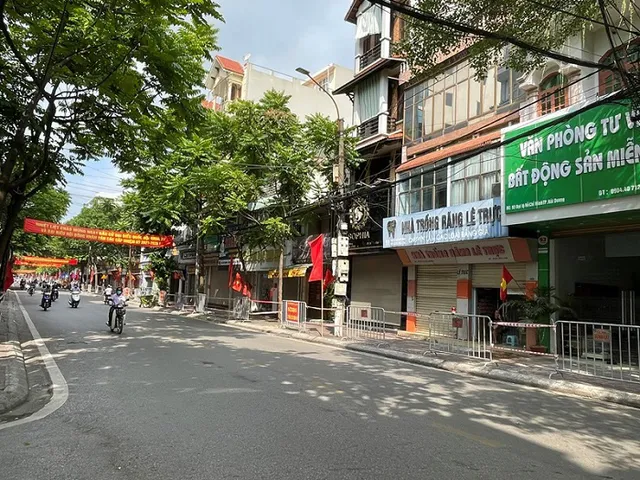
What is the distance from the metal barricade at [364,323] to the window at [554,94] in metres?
7.65

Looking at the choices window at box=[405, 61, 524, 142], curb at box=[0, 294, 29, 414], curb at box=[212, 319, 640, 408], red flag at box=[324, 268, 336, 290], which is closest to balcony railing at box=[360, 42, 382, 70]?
window at box=[405, 61, 524, 142]

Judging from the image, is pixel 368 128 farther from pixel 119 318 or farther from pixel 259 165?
pixel 119 318

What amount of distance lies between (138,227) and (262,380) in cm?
2621

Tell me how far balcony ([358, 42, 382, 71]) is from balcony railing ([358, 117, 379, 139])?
2.70 m

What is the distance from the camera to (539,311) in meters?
12.8

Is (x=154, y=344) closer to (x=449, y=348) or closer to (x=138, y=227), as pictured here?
(x=449, y=348)

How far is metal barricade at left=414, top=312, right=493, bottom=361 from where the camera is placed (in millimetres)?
11781

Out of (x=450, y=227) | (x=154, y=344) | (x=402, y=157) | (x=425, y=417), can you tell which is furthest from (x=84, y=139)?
(x=402, y=157)

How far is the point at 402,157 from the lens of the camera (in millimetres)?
19312

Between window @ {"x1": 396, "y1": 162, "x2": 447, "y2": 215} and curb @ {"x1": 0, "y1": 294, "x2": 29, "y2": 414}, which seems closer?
curb @ {"x1": 0, "y1": 294, "x2": 29, "y2": 414}

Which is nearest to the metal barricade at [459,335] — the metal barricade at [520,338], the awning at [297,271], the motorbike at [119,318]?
the metal barricade at [520,338]

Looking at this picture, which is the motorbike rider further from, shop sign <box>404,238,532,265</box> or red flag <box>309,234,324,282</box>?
shop sign <box>404,238,532,265</box>

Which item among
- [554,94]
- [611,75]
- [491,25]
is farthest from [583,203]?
[491,25]

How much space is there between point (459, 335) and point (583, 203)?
4.31 metres
